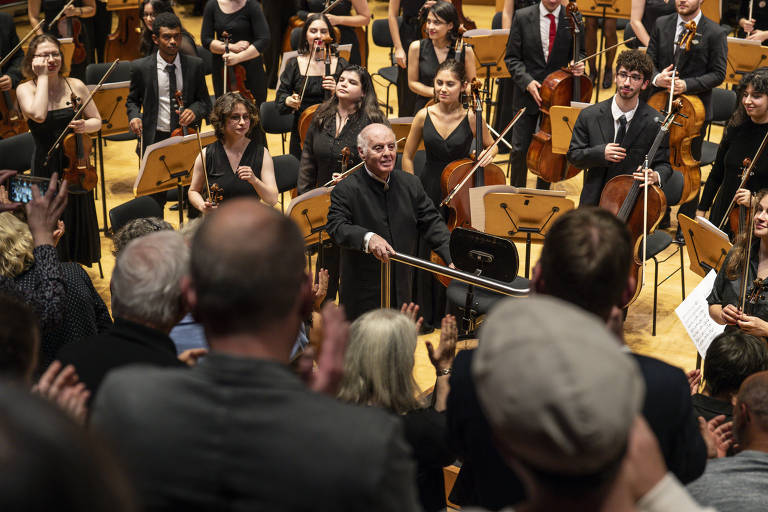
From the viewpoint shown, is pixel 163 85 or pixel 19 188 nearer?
pixel 19 188

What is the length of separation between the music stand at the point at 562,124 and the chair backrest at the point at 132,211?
251cm

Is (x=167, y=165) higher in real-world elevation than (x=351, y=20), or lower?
lower

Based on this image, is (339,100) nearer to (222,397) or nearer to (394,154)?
(394,154)

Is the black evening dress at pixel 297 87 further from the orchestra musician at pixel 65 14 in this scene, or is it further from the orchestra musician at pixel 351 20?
the orchestra musician at pixel 65 14

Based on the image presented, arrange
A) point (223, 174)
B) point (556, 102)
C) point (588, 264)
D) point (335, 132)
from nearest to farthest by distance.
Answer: point (588, 264) < point (223, 174) < point (335, 132) < point (556, 102)

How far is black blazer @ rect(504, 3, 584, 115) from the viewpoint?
20.7ft

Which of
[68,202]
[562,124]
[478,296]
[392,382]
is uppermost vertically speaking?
[562,124]

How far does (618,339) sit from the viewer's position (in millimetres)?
1617

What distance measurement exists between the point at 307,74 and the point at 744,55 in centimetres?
328

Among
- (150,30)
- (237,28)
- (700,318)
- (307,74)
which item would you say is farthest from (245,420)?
(237,28)

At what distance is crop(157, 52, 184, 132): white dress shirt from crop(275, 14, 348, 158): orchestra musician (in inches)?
26.6

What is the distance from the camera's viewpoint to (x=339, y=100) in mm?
5207

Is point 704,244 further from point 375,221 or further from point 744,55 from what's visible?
point 744,55

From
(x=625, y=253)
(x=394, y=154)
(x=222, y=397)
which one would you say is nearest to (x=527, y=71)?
(x=394, y=154)
